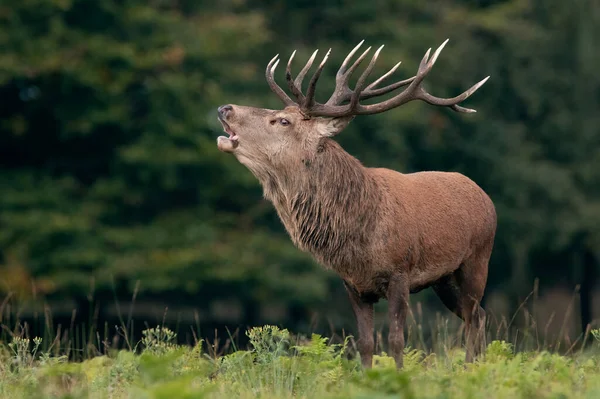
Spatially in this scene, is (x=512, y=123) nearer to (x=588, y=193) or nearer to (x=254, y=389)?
(x=588, y=193)

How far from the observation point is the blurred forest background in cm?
2122

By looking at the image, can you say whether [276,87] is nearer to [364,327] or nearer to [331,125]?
[331,125]

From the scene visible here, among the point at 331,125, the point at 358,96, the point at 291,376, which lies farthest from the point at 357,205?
the point at 291,376

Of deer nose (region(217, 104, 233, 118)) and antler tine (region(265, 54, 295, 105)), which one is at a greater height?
antler tine (region(265, 54, 295, 105))

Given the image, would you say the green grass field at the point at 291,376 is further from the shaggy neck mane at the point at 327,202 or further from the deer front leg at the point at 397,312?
the shaggy neck mane at the point at 327,202

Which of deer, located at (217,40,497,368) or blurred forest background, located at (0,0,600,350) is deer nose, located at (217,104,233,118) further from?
blurred forest background, located at (0,0,600,350)

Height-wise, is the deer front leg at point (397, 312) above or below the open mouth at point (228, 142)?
below

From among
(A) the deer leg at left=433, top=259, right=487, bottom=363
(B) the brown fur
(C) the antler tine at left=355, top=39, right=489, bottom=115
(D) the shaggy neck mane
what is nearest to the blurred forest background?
(A) the deer leg at left=433, top=259, right=487, bottom=363

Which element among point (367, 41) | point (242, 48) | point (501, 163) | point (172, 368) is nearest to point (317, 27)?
point (367, 41)

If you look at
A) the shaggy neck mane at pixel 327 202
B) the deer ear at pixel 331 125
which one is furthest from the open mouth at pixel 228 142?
the deer ear at pixel 331 125

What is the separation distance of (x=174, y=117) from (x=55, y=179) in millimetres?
2619

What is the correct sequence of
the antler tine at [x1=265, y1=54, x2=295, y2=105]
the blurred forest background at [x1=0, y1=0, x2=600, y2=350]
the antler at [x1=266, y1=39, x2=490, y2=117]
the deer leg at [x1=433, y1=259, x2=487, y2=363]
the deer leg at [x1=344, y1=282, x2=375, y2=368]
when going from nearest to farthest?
the deer leg at [x1=344, y1=282, x2=375, y2=368]
the antler at [x1=266, y1=39, x2=490, y2=117]
the antler tine at [x1=265, y1=54, x2=295, y2=105]
the deer leg at [x1=433, y1=259, x2=487, y2=363]
the blurred forest background at [x1=0, y1=0, x2=600, y2=350]

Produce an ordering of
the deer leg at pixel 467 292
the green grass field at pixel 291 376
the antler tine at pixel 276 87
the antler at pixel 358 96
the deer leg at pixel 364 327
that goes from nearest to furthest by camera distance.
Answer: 1. the green grass field at pixel 291 376
2. the deer leg at pixel 364 327
3. the antler at pixel 358 96
4. the antler tine at pixel 276 87
5. the deer leg at pixel 467 292

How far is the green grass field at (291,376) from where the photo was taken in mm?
5531
